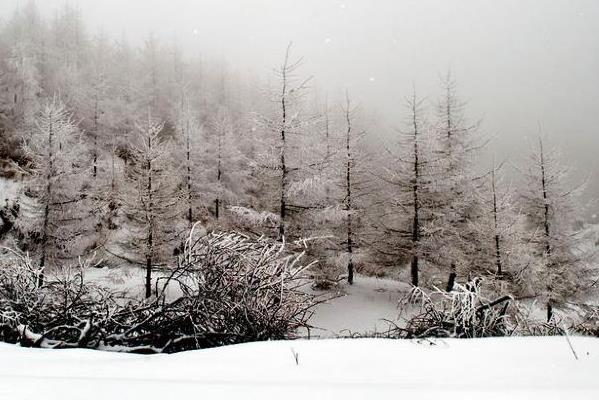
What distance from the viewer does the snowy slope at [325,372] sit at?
1634 millimetres

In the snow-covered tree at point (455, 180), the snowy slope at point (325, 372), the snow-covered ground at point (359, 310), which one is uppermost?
the snow-covered tree at point (455, 180)

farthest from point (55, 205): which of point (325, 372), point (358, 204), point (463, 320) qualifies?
point (325, 372)

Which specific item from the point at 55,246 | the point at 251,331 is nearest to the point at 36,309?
the point at 251,331

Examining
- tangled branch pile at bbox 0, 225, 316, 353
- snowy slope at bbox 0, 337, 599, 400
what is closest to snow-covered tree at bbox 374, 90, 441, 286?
tangled branch pile at bbox 0, 225, 316, 353

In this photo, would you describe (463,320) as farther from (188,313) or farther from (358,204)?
(358,204)

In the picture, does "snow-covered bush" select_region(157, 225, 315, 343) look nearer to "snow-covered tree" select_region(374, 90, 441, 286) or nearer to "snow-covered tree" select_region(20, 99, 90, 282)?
"snow-covered tree" select_region(374, 90, 441, 286)

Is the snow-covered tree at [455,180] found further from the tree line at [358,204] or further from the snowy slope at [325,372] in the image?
the snowy slope at [325,372]

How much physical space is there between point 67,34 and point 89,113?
2148cm

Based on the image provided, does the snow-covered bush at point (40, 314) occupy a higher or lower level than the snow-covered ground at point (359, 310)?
higher

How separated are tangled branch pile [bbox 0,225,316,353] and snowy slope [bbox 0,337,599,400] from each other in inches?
30.3

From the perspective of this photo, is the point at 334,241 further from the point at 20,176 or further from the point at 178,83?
the point at 178,83

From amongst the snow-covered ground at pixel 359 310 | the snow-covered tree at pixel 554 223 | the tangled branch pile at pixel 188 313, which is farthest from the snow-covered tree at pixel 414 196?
the tangled branch pile at pixel 188 313

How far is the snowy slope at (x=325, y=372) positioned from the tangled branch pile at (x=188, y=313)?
770 millimetres

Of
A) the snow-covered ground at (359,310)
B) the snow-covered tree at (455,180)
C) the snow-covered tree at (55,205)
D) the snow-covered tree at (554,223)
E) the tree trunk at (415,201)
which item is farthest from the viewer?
the tree trunk at (415,201)
